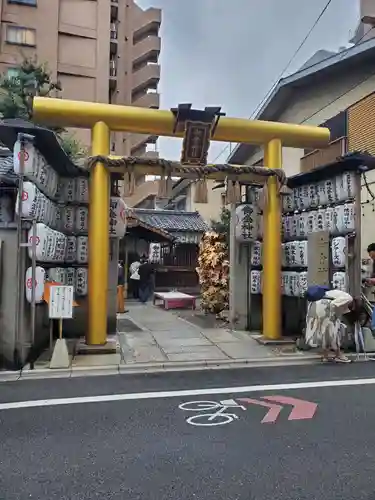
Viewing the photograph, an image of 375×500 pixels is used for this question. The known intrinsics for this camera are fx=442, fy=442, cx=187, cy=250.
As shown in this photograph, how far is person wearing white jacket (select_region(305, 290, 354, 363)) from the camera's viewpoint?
9023 mm

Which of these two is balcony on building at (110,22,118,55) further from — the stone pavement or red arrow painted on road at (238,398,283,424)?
red arrow painted on road at (238,398,283,424)

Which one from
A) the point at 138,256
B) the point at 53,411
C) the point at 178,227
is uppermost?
the point at 178,227

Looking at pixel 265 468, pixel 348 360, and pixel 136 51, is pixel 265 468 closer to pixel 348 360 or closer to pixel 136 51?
pixel 348 360

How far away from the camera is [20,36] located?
3002 centimetres

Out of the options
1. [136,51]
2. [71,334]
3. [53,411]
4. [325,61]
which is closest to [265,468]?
[53,411]

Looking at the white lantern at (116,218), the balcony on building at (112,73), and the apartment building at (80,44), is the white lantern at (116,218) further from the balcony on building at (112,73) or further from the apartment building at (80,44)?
the balcony on building at (112,73)

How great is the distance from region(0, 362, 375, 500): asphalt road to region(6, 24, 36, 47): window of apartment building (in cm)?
2916

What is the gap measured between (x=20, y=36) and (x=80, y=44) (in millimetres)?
4144

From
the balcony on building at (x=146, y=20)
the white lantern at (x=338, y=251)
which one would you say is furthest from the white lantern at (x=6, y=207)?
the balcony on building at (x=146, y=20)

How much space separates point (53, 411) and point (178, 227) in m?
20.2

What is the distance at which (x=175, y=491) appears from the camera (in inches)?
147

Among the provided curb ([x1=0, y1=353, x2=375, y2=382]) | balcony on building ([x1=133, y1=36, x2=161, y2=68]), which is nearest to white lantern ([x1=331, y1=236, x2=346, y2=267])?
curb ([x1=0, y1=353, x2=375, y2=382])

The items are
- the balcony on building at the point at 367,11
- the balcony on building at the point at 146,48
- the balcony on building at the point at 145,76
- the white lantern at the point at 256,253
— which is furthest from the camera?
the balcony on building at the point at 146,48

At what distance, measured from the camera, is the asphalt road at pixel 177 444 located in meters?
3.80
